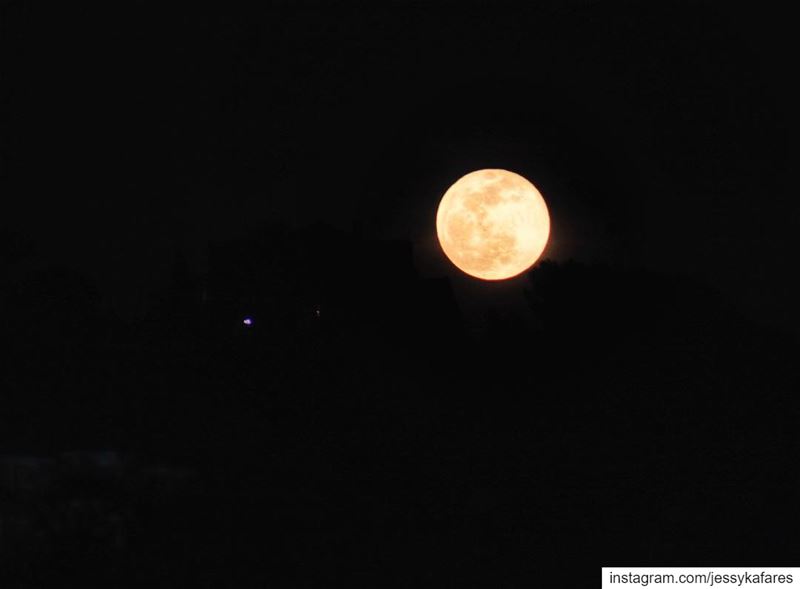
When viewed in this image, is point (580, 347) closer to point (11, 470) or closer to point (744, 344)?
point (744, 344)

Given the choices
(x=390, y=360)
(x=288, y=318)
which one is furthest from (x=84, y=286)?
(x=390, y=360)

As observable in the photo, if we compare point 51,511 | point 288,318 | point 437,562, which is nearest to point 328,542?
Result: point 437,562

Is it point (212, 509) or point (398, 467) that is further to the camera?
point (398, 467)

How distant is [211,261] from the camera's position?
16.7m

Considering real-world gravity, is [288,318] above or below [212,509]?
above

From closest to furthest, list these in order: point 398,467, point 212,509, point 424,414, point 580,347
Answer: point 212,509 → point 398,467 → point 424,414 → point 580,347

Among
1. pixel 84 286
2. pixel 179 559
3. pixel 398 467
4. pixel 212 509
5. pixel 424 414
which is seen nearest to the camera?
pixel 179 559

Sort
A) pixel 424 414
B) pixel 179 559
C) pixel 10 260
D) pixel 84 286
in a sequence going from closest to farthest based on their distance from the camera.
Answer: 1. pixel 179 559
2. pixel 424 414
3. pixel 84 286
4. pixel 10 260

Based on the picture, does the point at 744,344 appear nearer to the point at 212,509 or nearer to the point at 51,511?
the point at 212,509

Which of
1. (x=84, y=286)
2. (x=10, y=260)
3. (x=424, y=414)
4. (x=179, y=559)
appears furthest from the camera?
(x=10, y=260)

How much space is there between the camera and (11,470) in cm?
1050

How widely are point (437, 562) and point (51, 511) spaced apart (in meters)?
4.08

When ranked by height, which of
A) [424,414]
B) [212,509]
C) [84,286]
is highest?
[84,286]

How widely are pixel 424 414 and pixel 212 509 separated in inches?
134
